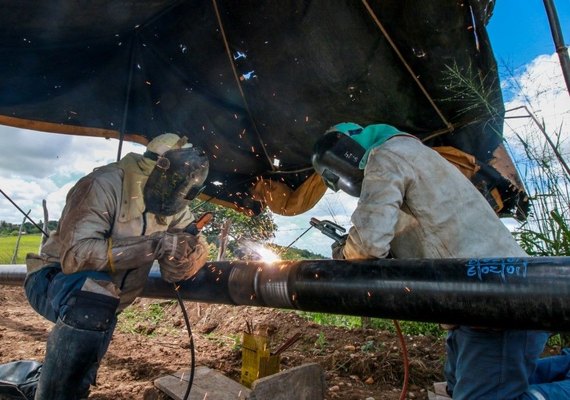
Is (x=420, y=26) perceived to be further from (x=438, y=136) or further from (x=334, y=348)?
(x=334, y=348)

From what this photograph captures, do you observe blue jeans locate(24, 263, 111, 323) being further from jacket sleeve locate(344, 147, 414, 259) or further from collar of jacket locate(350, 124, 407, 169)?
collar of jacket locate(350, 124, 407, 169)

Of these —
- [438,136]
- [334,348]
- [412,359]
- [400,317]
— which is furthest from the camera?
[334,348]

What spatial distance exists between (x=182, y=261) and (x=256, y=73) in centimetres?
158

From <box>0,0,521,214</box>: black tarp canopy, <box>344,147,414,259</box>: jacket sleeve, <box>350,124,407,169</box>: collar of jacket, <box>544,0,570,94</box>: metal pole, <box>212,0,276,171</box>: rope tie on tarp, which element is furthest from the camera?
<box>212,0,276,171</box>: rope tie on tarp

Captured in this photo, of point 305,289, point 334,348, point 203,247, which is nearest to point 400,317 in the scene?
point 305,289

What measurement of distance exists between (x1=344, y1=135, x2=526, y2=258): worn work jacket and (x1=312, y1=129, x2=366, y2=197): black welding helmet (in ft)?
0.42

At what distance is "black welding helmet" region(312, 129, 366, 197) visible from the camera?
1.98 m

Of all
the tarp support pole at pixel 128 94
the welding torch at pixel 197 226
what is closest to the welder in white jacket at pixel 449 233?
the welding torch at pixel 197 226

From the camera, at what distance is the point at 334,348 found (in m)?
3.57

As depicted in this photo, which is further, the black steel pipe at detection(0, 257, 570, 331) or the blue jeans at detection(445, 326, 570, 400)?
the blue jeans at detection(445, 326, 570, 400)

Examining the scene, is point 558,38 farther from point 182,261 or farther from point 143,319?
point 143,319

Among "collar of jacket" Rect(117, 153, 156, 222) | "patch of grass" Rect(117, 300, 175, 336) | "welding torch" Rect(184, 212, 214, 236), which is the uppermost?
"collar of jacket" Rect(117, 153, 156, 222)

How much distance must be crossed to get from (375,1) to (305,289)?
1.66 meters

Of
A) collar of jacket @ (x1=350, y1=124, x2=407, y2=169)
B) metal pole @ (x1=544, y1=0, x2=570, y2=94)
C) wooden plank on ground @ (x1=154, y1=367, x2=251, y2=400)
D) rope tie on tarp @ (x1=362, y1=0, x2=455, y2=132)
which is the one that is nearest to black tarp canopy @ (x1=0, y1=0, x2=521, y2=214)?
rope tie on tarp @ (x1=362, y1=0, x2=455, y2=132)
